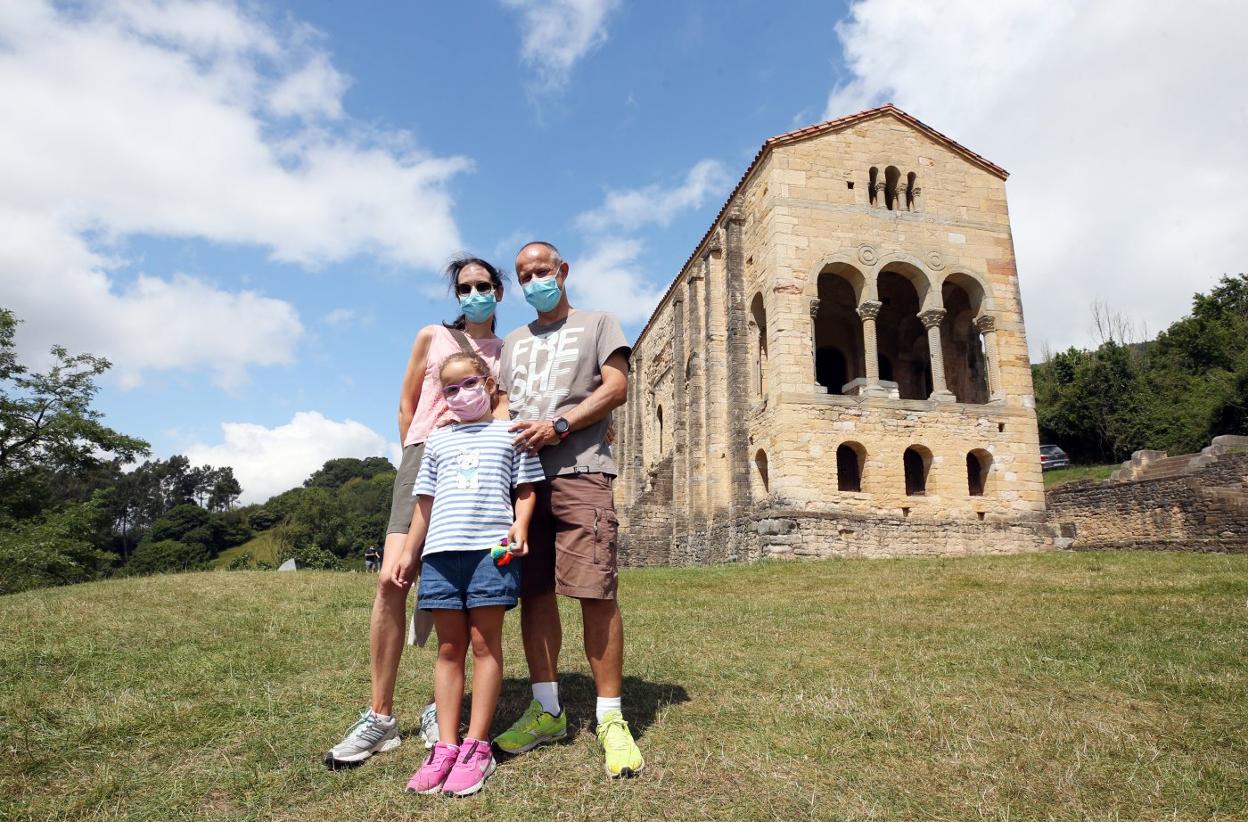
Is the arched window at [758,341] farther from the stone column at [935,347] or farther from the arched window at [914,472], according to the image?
the arched window at [914,472]

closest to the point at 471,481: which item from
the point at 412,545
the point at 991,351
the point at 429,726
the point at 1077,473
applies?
the point at 412,545

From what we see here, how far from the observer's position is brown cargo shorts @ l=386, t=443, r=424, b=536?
3855 mm

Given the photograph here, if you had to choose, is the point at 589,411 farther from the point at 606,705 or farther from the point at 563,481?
the point at 606,705

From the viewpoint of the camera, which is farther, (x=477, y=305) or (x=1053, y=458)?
(x=1053, y=458)

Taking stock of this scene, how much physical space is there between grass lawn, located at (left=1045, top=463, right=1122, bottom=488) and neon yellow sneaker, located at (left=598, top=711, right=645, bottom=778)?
33344 mm

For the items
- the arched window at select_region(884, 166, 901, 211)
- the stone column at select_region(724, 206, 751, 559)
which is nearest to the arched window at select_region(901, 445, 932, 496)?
the stone column at select_region(724, 206, 751, 559)

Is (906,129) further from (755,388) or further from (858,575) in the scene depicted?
(858,575)

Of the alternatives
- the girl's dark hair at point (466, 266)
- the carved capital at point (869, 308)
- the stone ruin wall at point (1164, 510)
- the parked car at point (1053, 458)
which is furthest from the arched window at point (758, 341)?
the parked car at point (1053, 458)

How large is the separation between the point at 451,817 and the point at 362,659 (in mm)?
3050

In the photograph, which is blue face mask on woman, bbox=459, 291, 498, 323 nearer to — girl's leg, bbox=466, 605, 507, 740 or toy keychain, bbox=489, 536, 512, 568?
toy keychain, bbox=489, 536, 512, 568

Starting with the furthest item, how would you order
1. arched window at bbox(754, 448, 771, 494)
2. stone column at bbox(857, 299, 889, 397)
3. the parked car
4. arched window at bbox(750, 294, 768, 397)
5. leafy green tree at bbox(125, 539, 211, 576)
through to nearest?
1. leafy green tree at bbox(125, 539, 211, 576)
2. the parked car
3. arched window at bbox(750, 294, 768, 397)
4. arched window at bbox(754, 448, 771, 494)
5. stone column at bbox(857, 299, 889, 397)

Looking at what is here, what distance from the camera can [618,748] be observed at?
3197 millimetres

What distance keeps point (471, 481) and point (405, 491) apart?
716 millimetres

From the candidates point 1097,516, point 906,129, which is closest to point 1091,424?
point 1097,516
